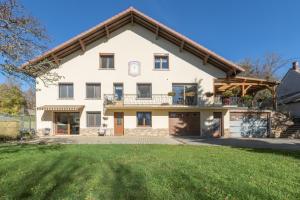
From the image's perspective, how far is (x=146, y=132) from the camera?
22.8 meters

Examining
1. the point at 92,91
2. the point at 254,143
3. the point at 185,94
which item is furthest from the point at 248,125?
the point at 92,91

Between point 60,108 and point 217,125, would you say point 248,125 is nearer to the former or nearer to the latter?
point 217,125

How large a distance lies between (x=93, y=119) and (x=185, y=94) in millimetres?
8896

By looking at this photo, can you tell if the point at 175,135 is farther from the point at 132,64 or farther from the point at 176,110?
the point at 132,64

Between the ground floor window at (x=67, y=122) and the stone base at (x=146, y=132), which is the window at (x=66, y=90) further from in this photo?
the stone base at (x=146, y=132)

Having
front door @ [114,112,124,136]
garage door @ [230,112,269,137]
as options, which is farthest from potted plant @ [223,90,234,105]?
front door @ [114,112,124,136]

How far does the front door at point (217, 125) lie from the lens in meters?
23.4

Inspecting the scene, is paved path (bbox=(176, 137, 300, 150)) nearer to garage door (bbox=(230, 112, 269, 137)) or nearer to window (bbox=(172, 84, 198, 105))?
garage door (bbox=(230, 112, 269, 137))

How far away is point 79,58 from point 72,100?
3.97 m

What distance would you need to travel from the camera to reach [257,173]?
283 inches

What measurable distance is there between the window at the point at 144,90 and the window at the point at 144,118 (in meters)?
1.69

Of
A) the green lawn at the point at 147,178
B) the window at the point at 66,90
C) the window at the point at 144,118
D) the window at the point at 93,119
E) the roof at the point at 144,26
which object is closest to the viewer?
the green lawn at the point at 147,178

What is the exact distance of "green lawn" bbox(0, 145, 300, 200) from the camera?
545cm

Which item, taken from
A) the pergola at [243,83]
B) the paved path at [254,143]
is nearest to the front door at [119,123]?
the paved path at [254,143]
